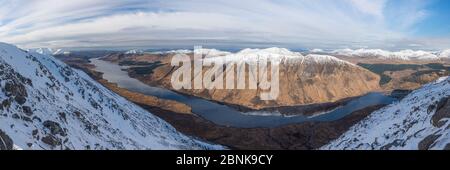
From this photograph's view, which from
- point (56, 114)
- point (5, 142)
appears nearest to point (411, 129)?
point (56, 114)

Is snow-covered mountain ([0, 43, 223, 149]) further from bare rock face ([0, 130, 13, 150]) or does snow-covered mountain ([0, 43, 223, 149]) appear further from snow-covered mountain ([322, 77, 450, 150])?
snow-covered mountain ([322, 77, 450, 150])

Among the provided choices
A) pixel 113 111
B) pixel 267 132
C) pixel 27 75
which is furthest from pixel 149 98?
pixel 27 75

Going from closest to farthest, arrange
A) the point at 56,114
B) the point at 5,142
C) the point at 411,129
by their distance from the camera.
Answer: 1. the point at 5,142
2. the point at 411,129
3. the point at 56,114

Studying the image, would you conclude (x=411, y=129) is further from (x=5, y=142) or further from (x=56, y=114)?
(x=5, y=142)

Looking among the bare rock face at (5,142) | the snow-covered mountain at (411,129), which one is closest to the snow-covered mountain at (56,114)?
the bare rock face at (5,142)

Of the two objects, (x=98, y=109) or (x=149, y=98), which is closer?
(x=98, y=109)

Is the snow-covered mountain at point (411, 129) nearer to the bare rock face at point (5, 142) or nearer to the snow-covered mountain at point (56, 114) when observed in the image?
the snow-covered mountain at point (56, 114)

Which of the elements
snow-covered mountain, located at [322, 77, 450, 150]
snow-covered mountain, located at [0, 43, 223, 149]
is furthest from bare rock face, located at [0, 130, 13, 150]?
snow-covered mountain, located at [322, 77, 450, 150]
